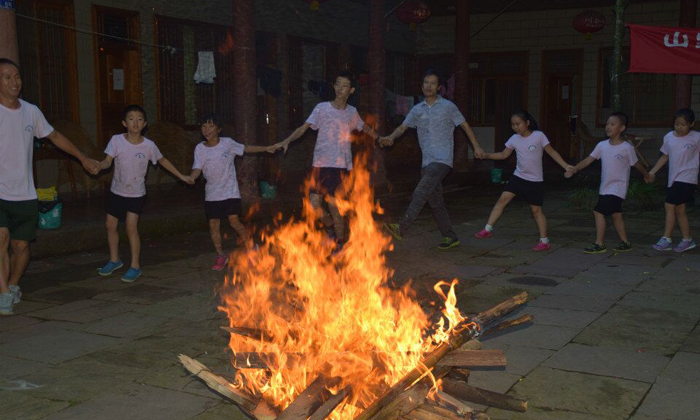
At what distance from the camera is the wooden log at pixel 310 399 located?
3.19 m

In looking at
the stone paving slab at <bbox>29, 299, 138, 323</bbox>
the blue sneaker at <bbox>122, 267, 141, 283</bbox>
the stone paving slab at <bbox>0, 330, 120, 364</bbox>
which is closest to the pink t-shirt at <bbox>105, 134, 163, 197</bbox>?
the blue sneaker at <bbox>122, 267, 141, 283</bbox>

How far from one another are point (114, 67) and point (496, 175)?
346 inches

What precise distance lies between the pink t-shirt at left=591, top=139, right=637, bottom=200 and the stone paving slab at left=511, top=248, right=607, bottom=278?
2.59 feet

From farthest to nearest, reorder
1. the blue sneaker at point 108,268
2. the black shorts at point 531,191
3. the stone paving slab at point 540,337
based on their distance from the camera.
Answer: the black shorts at point 531,191 < the blue sneaker at point 108,268 < the stone paving slab at point 540,337

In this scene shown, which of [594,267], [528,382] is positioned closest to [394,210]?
[594,267]

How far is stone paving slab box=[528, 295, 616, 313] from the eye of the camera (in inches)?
240

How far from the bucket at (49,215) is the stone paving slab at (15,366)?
429cm

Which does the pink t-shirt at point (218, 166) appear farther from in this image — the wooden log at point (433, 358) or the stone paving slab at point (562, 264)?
the wooden log at point (433, 358)

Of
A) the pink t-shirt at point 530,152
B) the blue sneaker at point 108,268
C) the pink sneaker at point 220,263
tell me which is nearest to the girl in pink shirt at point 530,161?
the pink t-shirt at point 530,152

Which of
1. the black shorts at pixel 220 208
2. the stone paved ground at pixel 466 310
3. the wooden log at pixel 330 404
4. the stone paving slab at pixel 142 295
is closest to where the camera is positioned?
the wooden log at pixel 330 404

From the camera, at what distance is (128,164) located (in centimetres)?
730

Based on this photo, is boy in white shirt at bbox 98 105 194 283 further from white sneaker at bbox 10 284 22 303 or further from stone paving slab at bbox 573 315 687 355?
stone paving slab at bbox 573 315 687 355

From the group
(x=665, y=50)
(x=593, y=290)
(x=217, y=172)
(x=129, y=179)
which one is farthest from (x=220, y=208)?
(x=665, y=50)

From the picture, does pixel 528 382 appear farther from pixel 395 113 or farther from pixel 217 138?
pixel 395 113
